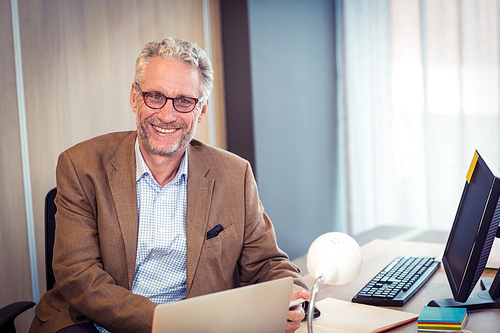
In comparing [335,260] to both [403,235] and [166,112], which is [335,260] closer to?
[166,112]


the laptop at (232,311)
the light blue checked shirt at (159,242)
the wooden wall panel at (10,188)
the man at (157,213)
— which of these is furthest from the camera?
the wooden wall panel at (10,188)

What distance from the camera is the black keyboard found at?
1389 millimetres

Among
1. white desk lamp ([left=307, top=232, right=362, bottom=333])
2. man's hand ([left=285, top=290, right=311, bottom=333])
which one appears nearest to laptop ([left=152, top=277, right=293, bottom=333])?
white desk lamp ([left=307, top=232, right=362, bottom=333])

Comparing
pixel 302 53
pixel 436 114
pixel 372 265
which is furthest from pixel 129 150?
pixel 436 114

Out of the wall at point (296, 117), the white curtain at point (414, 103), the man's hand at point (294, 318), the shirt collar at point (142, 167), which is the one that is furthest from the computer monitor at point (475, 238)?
the white curtain at point (414, 103)

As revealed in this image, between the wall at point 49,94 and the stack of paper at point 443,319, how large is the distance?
2096mm

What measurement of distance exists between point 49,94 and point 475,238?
2263 millimetres

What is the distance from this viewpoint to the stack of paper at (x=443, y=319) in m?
1.15

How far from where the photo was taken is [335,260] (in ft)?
2.90

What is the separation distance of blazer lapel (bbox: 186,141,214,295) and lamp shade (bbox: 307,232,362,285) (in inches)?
28.6

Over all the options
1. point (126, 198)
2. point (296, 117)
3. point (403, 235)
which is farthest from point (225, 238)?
point (296, 117)

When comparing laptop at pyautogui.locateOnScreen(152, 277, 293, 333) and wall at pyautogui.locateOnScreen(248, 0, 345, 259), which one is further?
wall at pyautogui.locateOnScreen(248, 0, 345, 259)

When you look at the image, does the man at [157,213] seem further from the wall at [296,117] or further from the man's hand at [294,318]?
the wall at [296,117]

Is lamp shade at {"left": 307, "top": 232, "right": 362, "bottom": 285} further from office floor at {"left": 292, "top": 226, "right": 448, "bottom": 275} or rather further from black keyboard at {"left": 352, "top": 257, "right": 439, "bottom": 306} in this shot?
office floor at {"left": 292, "top": 226, "right": 448, "bottom": 275}
